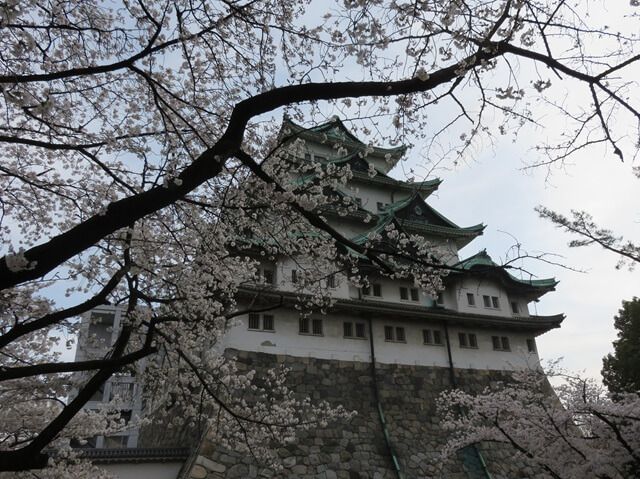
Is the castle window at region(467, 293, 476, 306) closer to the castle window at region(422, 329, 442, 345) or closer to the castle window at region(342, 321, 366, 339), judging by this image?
the castle window at region(422, 329, 442, 345)

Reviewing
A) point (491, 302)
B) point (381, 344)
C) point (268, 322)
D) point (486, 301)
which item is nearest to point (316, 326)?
point (268, 322)

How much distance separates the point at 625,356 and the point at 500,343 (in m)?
9.51

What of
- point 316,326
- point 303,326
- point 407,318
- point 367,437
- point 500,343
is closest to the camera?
point 367,437

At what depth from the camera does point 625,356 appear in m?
25.6

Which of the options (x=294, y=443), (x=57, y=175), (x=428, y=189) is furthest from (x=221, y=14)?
(x=428, y=189)

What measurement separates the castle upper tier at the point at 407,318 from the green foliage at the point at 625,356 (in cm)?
713

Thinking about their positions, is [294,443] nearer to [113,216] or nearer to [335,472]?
[335,472]

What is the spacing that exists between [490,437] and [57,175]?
14.2 meters

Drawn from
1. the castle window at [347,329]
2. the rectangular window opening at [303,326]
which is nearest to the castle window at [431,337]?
the castle window at [347,329]

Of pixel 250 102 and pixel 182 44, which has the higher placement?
pixel 182 44

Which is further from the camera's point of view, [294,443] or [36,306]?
[294,443]

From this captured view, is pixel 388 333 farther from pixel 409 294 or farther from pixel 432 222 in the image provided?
pixel 432 222

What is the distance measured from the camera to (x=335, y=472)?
15.0 meters

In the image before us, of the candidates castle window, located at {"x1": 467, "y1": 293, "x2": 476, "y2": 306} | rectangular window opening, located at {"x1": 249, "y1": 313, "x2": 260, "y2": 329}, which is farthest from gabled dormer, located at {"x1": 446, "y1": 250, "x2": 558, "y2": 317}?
rectangular window opening, located at {"x1": 249, "y1": 313, "x2": 260, "y2": 329}
